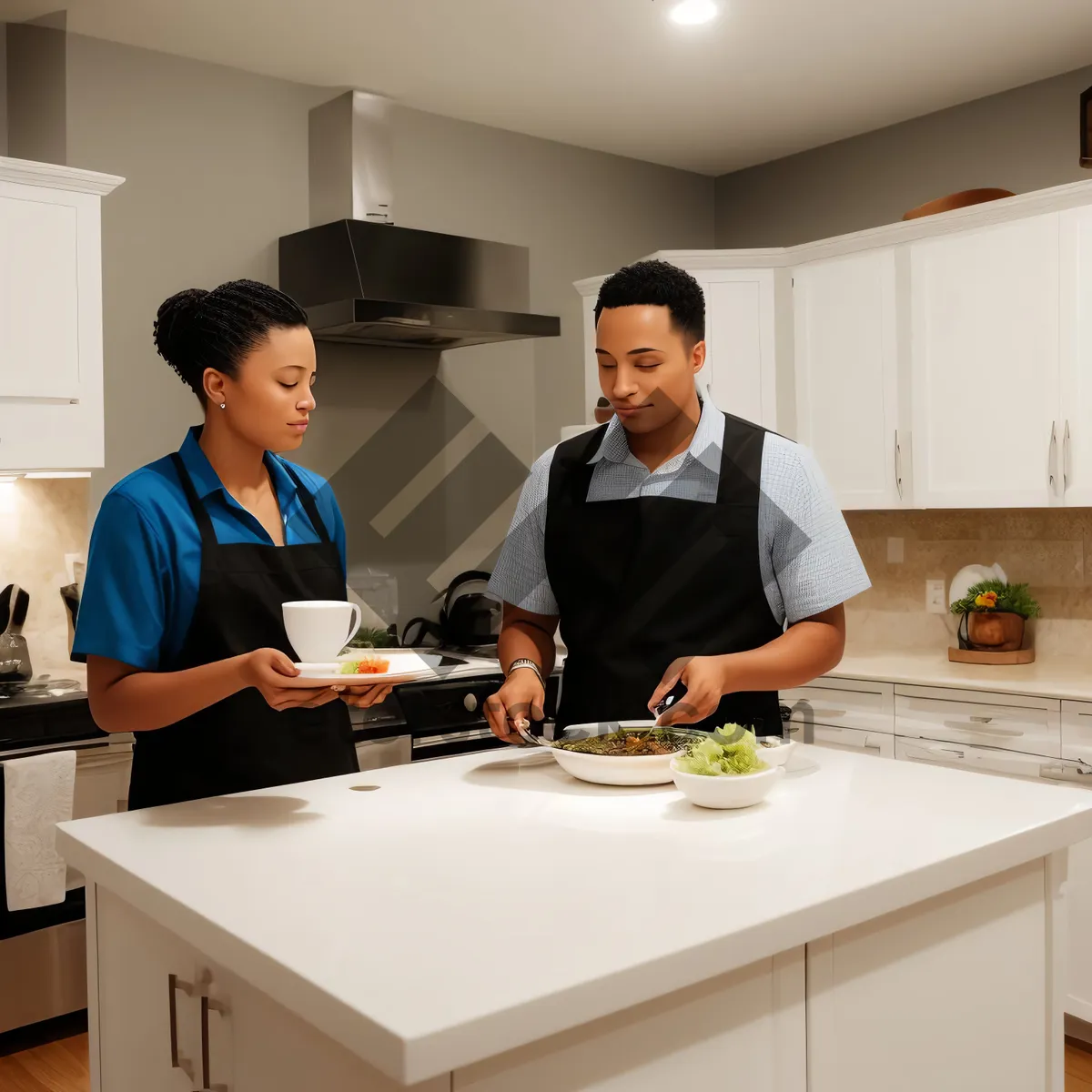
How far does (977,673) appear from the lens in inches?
137

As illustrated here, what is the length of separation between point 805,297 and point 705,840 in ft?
9.78

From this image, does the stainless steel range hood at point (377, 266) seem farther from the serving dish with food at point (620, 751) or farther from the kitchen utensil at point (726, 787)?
the kitchen utensil at point (726, 787)

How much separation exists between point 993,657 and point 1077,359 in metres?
0.94

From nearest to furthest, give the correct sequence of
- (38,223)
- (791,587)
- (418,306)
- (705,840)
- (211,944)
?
(211,944), (705,840), (791,587), (38,223), (418,306)

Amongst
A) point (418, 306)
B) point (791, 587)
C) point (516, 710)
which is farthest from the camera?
point (418, 306)

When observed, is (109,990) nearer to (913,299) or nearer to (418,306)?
(418,306)

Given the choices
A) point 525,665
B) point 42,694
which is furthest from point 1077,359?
point 42,694

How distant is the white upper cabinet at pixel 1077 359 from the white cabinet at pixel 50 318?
2.65 m

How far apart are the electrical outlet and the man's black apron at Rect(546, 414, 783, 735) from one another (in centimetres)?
225

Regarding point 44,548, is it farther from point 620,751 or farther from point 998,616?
point 998,616

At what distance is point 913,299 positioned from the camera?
3.63 m

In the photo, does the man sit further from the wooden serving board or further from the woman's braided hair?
the wooden serving board

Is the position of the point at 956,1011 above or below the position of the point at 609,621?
below

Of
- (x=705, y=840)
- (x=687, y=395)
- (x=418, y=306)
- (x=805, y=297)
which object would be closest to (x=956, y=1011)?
(x=705, y=840)
